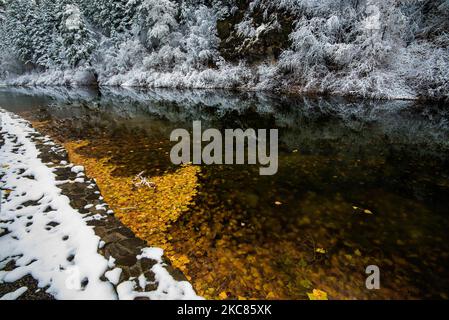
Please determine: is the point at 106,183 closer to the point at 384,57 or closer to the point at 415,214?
the point at 415,214

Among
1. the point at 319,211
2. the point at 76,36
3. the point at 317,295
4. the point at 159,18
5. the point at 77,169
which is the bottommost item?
the point at 317,295

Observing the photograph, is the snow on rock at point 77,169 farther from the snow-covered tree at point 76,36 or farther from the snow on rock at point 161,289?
the snow-covered tree at point 76,36

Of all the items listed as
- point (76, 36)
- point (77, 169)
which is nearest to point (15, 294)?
point (77, 169)

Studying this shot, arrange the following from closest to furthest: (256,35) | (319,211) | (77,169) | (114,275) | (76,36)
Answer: (114,275)
(319,211)
(77,169)
(256,35)
(76,36)

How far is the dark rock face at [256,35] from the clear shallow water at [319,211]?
13119 mm

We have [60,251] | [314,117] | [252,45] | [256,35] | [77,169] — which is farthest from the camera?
[252,45]

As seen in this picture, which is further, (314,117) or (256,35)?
(256,35)

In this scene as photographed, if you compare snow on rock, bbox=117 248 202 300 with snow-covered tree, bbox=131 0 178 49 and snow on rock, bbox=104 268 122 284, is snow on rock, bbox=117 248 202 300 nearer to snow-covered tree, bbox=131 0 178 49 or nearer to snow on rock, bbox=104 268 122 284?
snow on rock, bbox=104 268 122 284

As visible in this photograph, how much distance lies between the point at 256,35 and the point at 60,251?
22933 millimetres

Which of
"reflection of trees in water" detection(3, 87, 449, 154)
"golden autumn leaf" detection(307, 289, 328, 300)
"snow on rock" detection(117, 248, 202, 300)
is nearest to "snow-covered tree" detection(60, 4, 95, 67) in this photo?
"reflection of trees in water" detection(3, 87, 449, 154)

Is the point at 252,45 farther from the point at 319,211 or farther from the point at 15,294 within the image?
the point at 15,294

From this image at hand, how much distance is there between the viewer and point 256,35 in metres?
22.8

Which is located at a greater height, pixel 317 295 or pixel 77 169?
pixel 77 169
